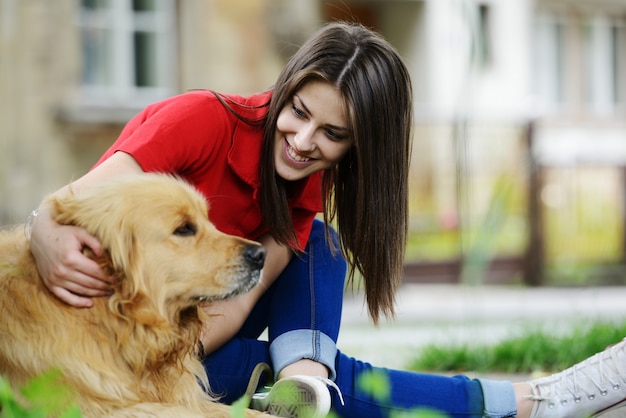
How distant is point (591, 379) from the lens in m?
3.25

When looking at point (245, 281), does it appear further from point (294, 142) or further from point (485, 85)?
point (485, 85)

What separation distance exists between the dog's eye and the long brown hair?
0.50 meters

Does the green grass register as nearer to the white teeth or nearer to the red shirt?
the red shirt

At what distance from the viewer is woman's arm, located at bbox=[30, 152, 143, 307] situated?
8.72 ft

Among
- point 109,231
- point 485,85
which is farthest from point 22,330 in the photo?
point 485,85

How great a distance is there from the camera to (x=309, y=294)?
3.37m

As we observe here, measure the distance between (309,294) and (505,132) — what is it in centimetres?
922

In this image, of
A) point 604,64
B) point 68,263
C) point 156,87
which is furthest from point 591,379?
point 604,64

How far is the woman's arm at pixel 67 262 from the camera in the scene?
2658mm

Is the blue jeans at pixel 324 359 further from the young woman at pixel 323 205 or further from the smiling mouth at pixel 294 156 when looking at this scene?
the smiling mouth at pixel 294 156

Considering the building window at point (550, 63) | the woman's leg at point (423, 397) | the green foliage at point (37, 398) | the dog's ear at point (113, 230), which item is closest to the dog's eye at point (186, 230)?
the dog's ear at point (113, 230)

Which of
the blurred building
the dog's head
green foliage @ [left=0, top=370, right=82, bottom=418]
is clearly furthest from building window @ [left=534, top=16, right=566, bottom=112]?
green foliage @ [left=0, top=370, right=82, bottom=418]

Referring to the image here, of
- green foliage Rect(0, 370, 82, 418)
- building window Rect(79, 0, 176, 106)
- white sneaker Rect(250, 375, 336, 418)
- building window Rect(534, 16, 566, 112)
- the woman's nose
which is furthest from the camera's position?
building window Rect(534, 16, 566, 112)

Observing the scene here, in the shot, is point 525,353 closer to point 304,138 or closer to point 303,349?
point 303,349
